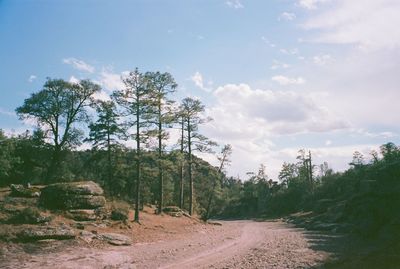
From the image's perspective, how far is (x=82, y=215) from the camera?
84.0 ft

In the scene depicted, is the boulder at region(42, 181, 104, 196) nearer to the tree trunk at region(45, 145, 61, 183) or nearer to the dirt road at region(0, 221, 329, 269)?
the dirt road at region(0, 221, 329, 269)

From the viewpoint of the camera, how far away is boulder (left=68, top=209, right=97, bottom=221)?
25.2m

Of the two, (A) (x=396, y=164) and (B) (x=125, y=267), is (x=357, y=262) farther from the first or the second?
(A) (x=396, y=164)

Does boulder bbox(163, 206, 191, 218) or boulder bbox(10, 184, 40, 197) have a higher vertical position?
boulder bbox(10, 184, 40, 197)

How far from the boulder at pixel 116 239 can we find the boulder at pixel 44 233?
2.03 m

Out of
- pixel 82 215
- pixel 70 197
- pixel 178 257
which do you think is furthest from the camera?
pixel 70 197

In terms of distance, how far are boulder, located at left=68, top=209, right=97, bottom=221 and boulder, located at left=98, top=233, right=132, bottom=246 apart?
11.2 feet

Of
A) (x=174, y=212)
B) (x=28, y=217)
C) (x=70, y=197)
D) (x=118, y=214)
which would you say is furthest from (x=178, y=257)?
(x=174, y=212)

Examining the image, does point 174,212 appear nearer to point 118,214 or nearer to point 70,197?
point 118,214

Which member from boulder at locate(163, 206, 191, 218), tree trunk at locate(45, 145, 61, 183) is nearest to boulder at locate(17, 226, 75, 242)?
boulder at locate(163, 206, 191, 218)

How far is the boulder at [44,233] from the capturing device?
20094mm

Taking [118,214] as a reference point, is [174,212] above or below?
below

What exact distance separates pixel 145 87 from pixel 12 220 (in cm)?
1432

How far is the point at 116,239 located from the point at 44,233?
439 centimetres
